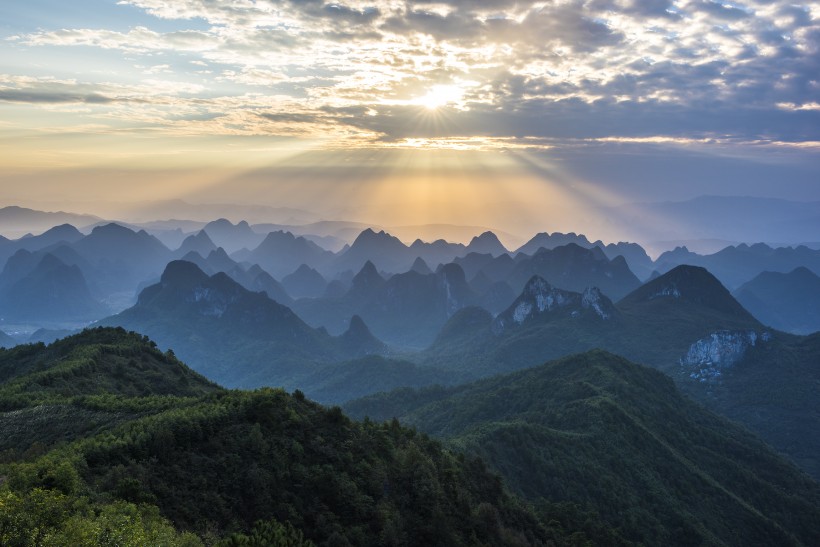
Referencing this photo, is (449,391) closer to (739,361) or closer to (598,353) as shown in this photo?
(598,353)

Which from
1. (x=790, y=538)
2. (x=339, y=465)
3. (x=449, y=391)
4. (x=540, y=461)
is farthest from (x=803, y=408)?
(x=339, y=465)

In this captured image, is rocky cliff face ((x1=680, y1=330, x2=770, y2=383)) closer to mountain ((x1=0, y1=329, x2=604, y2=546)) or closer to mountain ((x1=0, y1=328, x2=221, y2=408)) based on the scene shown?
mountain ((x1=0, y1=329, x2=604, y2=546))

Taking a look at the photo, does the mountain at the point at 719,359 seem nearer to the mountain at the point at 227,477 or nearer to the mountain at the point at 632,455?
the mountain at the point at 632,455

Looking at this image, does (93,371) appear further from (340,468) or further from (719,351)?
(719,351)

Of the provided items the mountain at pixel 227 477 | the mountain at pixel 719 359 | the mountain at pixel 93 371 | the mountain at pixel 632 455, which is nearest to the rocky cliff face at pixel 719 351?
the mountain at pixel 719 359

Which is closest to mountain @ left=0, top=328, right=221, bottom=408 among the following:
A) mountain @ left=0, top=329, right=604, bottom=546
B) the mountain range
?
the mountain range

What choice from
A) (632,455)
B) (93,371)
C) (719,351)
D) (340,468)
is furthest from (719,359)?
(93,371)
